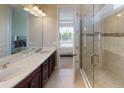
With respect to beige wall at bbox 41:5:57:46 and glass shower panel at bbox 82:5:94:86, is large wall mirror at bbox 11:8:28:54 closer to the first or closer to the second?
beige wall at bbox 41:5:57:46

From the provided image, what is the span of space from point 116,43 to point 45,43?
2.01m

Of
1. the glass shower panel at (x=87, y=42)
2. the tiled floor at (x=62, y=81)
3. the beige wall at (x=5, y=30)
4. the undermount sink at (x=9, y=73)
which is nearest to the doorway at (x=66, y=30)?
the glass shower panel at (x=87, y=42)

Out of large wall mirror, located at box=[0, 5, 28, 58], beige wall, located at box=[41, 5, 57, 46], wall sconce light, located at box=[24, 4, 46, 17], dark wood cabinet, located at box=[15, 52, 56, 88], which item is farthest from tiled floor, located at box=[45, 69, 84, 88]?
wall sconce light, located at box=[24, 4, 46, 17]

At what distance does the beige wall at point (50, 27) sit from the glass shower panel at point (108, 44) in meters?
1.24

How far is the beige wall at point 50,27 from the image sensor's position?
5.05 metres

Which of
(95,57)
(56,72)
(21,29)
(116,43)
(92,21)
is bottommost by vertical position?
(56,72)

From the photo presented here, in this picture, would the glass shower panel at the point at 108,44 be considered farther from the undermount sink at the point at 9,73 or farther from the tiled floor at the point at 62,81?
the undermount sink at the point at 9,73

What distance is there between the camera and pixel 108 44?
15.6 ft

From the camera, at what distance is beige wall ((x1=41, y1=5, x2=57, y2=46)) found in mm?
5047

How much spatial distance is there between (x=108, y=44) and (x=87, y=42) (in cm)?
64
